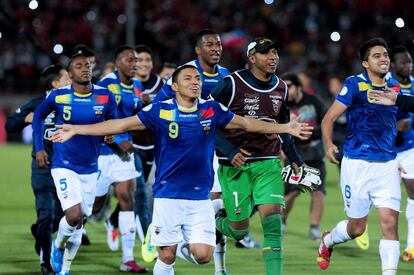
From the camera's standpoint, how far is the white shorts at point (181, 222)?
8539 millimetres

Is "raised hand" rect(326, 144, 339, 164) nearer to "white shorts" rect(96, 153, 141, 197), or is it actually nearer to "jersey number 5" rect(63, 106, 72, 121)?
"jersey number 5" rect(63, 106, 72, 121)

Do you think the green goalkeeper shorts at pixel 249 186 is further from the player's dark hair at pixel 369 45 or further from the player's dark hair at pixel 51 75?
the player's dark hair at pixel 51 75

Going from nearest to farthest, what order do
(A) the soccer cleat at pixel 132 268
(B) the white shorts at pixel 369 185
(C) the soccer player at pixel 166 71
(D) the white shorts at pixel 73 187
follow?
(B) the white shorts at pixel 369 185, (D) the white shorts at pixel 73 187, (A) the soccer cleat at pixel 132 268, (C) the soccer player at pixel 166 71

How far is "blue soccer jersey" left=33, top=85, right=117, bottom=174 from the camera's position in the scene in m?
9.98

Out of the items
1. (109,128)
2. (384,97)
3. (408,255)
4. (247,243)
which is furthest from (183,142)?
(247,243)

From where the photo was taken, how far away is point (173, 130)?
8453 millimetres

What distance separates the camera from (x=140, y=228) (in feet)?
41.2

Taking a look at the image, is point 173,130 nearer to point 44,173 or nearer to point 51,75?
point 44,173

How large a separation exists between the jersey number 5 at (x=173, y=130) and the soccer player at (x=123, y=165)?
2.51m

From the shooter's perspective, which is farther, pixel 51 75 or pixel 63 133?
pixel 51 75

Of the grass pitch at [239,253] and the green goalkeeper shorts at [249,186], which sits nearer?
the green goalkeeper shorts at [249,186]

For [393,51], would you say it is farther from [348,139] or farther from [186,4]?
[186,4]

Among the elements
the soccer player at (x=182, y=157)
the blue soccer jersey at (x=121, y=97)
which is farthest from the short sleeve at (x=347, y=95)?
the blue soccer jersey at (x=121, y=97)

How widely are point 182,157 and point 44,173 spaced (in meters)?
2.72
